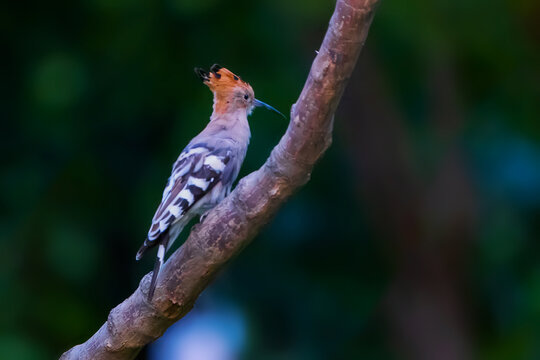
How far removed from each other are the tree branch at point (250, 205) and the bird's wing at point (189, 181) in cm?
17

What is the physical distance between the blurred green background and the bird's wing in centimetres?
161

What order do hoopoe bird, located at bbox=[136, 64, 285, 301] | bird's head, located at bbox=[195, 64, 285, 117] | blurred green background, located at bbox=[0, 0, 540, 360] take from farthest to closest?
1. blurred green background, located at bbox=[0, 0, 540, 360]
2. bird's head, located at bbox=[195, 64, 285, 117]
3. hoopoe bird, located at bbox=[136, 64, 285, 301]

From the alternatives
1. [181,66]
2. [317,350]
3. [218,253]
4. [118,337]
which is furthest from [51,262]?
[218,253]

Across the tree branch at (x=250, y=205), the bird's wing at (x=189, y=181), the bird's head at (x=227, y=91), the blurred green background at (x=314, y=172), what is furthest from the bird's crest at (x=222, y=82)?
the tree branch at (x=250, y=205)

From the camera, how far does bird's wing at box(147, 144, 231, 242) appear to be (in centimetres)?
294

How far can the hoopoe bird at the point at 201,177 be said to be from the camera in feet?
9.61

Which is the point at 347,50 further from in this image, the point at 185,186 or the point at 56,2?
the point at 56,2

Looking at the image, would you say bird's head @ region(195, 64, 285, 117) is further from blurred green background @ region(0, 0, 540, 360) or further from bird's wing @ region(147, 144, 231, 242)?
blurred green background @ region(0, 0, 540, 360)

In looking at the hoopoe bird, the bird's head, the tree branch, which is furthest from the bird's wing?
the bird's head

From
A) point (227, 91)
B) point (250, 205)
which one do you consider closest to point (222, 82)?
point (227, 91)

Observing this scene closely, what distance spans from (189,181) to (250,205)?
57cm

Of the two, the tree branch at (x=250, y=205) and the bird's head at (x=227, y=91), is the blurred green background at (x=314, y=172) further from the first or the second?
the tree branch at (x=250, y=205)

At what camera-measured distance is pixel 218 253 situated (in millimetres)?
2691

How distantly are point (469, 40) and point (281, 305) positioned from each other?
73.8 inches
